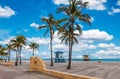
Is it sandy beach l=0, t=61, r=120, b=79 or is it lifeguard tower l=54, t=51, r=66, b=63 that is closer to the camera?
sandy beach l=0, t=61, r=120, b=79

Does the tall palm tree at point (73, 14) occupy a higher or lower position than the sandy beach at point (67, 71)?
higher

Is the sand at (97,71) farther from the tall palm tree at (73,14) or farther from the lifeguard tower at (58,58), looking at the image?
the lifeguard tower at (58,58)

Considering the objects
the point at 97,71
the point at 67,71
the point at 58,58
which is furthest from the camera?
the point at 58,58

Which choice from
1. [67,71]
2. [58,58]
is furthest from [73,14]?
[58,58]

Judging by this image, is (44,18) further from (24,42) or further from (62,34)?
(24,42)

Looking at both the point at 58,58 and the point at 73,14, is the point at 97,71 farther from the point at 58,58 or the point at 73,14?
the point at 58,58

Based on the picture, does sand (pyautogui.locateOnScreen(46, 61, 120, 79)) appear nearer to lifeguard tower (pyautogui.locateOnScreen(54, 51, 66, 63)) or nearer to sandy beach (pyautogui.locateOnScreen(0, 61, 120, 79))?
sandy beach (pyautogui.locateOnScreen(0, 61, 120, 79))

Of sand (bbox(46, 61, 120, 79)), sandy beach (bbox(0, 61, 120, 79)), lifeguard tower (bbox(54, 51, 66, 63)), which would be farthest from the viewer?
lifeguard tower (bbox(54, 51, 66, 63))

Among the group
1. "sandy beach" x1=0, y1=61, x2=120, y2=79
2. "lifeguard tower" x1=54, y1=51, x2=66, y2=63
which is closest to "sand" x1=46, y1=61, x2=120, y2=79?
"sandy beach" x1=0, y1=61, x2=120, y2=79

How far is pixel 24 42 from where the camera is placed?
268 feet

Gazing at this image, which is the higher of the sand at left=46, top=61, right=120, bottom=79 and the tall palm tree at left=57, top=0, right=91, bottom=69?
the tall palm tree at left=57, top=0, right=91, bottom=69

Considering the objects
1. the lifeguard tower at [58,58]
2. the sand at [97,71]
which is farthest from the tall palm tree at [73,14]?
the lifeguard tower at [58,58]

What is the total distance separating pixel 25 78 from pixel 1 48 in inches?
4124

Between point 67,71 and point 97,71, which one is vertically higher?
point 97,71
